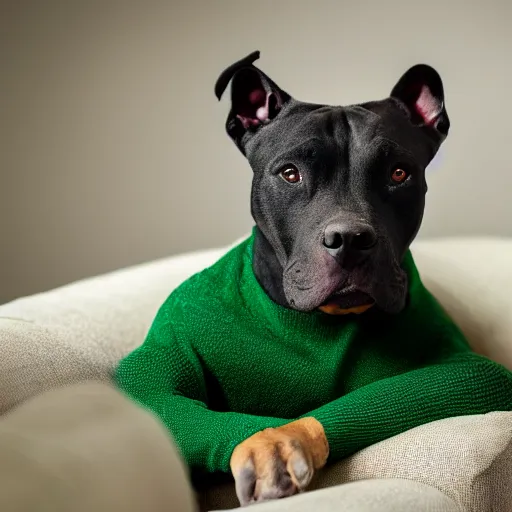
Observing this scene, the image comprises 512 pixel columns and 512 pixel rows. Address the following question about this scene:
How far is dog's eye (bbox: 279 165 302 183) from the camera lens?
57.2 inches

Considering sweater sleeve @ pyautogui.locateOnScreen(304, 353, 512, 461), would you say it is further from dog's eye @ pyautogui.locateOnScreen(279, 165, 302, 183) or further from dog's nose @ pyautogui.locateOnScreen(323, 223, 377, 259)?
dog's eye @ pyautogui.locateOnScreen(279, 165, 302, 183)

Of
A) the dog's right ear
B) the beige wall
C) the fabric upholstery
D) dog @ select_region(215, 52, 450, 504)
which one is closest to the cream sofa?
the fabric upholstery

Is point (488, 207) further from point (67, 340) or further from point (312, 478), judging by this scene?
point (312, 478)

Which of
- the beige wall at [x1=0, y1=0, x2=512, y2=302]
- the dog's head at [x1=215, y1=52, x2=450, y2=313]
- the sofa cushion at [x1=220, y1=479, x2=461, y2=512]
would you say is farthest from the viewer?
the beige wall at [x1=0, y1=0, x2=512, y2=302]


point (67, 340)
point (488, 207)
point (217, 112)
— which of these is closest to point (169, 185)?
point (217, 112)

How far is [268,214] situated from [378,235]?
0.22 meters

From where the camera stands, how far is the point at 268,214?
1.48m

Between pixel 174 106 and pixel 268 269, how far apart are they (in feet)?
4.97

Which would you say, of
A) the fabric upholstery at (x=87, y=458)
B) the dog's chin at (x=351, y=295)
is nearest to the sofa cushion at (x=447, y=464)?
the dog's chin at (x=351, y=295)

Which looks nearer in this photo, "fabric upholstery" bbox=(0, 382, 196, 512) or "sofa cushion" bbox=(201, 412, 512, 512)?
"fabric upholstery" bbox=(0, 382, 196, 512)

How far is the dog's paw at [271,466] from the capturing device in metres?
1.13

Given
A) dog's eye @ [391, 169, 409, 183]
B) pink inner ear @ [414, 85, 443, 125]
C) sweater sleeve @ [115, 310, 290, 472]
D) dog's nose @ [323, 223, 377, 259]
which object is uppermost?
pink inner ear @ [414, 85, 443, 125]

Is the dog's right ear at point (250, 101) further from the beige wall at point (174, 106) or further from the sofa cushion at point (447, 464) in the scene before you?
the beige wall at point (174, 106)

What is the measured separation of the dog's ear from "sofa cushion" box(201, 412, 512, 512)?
0.55 m
